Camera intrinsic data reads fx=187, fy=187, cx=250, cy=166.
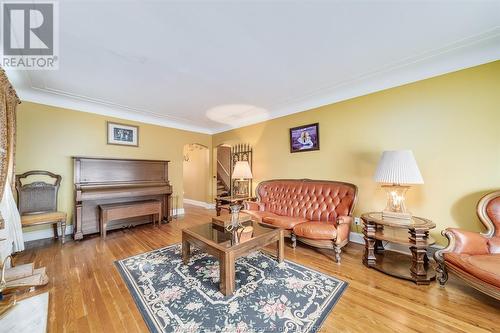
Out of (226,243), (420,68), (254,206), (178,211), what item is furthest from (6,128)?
(420,68)

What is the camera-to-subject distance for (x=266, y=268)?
90.8 inches

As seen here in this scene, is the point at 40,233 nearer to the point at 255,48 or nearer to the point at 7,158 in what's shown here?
the point at 7,158

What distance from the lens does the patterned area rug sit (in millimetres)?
1479

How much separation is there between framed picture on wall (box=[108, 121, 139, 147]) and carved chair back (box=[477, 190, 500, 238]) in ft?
19.3

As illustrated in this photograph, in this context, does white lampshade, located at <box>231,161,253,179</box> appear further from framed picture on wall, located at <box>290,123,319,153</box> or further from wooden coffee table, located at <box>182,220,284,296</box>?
wooden coffee table, located at <box>182,220,284,296</box>

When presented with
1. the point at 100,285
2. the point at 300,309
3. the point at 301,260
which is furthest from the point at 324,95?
the point at 100,285

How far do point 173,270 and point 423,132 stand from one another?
148 inches

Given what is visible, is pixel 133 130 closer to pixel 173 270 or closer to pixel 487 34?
pixel 173 270

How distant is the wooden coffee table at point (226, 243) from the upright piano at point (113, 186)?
2.28 meters

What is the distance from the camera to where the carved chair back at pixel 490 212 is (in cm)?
194

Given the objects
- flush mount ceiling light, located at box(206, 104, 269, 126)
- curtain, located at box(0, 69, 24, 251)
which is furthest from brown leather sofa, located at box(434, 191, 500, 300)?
curtain, located at box(0, 69, 24, 251)

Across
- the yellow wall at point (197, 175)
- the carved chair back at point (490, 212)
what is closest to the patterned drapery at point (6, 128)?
the yellow wall at point (197, 175)

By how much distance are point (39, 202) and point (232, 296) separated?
12.3ft

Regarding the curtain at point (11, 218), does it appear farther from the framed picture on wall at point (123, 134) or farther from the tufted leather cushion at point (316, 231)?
the tufted leather cushion at point (316, 231)
